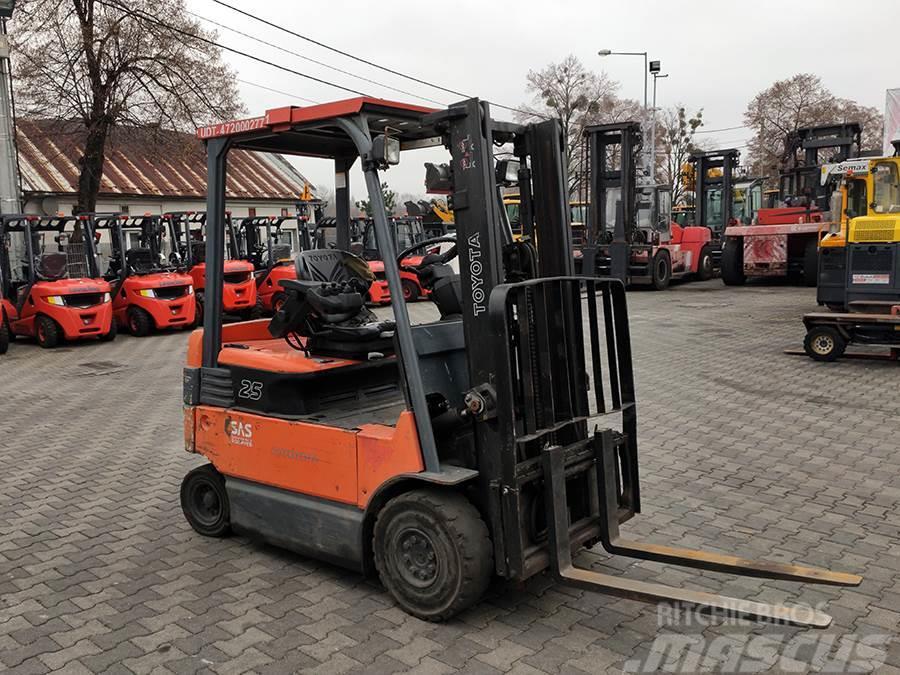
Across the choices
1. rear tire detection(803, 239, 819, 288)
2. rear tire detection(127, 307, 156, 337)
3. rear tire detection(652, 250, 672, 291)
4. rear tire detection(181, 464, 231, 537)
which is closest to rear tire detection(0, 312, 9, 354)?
rear tire detection(127, 307, 156, 337)

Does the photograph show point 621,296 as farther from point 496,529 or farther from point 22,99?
point 22,99

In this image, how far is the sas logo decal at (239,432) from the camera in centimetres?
461

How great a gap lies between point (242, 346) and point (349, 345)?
797mm

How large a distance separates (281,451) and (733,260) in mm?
21267

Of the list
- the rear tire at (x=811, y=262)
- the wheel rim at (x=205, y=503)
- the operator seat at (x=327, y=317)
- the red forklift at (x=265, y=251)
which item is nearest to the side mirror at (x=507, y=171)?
the operator seat at (x=327, y=317)

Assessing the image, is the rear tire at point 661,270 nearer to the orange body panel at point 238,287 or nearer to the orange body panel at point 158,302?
the orange body panel at point 238,287

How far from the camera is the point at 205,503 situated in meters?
5.14

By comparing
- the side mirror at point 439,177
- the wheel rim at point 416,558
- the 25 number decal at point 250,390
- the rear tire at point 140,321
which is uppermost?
the side mirror at point 439,177

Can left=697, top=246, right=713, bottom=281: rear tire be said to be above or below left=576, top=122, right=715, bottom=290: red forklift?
below

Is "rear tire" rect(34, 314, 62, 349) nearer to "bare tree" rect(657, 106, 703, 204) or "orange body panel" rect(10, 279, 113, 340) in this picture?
"orange body panel" rect(10, 279, 113, 340)

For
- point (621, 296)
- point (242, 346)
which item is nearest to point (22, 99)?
point (242, 346)

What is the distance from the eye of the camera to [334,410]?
15.3 ft

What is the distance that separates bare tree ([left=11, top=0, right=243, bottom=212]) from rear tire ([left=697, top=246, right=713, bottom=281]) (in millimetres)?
15405

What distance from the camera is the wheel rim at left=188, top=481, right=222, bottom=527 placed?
5.07 m
